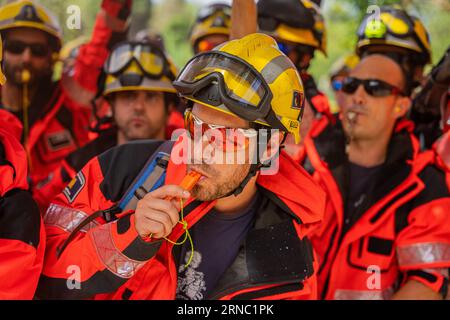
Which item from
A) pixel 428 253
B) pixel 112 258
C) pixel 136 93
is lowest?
pixel 428 253

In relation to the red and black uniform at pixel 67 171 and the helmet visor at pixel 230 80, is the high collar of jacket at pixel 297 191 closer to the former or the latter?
the helmet visor at pixel 230 80

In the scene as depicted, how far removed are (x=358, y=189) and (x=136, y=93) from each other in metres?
1.84

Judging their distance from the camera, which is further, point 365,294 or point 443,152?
point 443,152

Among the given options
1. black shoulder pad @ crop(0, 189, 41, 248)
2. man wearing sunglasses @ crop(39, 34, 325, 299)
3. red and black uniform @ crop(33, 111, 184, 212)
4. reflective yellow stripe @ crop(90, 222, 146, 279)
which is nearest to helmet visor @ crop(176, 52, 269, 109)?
man wearing sunglasses @ crop(39, 34, 325, 299)

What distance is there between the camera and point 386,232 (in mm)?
3842

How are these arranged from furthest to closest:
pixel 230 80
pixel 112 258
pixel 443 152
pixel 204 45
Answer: pixel 204 45, pixel 443 152, pixel 230 80, pixel 112 258

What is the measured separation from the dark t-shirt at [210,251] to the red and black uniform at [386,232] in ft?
3.48

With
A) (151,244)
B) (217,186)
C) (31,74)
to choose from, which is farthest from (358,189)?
(31,74)

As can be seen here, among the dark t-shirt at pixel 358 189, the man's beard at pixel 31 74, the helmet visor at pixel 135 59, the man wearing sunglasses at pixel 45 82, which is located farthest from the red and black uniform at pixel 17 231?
the man's beard at pixel 31 74

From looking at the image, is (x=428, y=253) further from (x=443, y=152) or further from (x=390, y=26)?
(x=390, y=26)

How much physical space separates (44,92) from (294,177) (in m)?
3.07

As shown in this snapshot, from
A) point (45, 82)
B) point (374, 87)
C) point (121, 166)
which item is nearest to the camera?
point (121, 166)

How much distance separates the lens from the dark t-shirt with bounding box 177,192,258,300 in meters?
2.94

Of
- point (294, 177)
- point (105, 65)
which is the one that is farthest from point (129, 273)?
point (105, 65)
